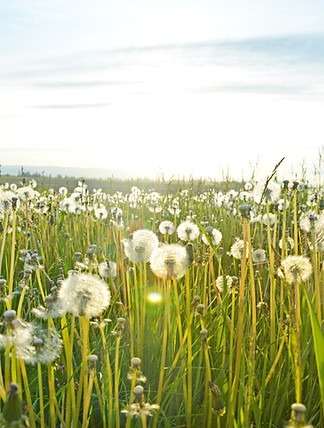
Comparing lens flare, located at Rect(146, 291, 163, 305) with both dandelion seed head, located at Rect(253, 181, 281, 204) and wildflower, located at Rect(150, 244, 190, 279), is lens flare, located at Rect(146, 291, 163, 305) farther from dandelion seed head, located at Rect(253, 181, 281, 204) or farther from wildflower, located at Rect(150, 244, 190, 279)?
wildflower, located at Rect(150, 244, 190, 279)

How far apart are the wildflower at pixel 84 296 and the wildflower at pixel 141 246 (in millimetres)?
637

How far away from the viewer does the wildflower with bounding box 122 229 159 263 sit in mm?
1933

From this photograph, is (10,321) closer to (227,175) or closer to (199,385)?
(199,385)

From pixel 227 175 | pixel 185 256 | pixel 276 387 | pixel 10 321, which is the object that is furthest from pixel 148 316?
pixel 227 175

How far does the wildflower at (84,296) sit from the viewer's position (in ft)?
4.02

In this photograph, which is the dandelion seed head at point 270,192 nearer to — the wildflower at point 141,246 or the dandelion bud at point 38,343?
the wildflower at point 141,246

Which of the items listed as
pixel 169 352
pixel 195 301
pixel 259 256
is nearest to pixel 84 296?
pixel 195 301

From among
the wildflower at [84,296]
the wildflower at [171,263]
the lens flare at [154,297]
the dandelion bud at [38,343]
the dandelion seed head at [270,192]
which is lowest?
the lens flare at [154,297]

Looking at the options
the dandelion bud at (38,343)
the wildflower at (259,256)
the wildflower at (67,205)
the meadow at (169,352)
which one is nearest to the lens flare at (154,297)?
the meadow at (169,352)

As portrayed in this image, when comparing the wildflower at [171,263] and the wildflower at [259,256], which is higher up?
the wildflower at [171,263]

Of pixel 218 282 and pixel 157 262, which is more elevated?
pixel 157 262

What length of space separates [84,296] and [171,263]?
37 centimetres

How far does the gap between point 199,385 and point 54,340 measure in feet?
2.58

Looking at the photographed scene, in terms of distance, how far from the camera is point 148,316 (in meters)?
2.41
